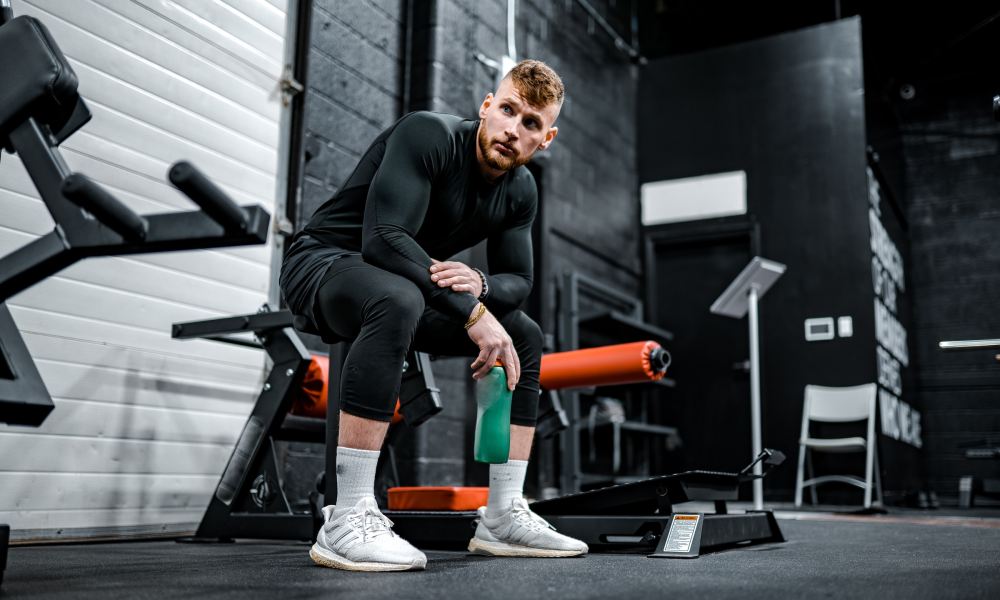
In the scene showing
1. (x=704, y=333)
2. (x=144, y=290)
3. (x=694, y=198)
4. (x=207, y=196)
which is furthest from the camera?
(x=694, y=198)

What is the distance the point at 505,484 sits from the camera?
1.96 meters

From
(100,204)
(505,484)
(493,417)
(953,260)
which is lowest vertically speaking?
(505,484)

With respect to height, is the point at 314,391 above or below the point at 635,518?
Result: above

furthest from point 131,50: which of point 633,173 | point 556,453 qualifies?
point 633,173

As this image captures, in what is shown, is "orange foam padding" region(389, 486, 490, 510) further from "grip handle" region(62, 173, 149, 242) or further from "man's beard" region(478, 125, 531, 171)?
"grip handle" region(62, 173, 149, 242)

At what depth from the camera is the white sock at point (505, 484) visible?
77.1 inches

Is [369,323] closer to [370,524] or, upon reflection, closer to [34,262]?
[370,524]

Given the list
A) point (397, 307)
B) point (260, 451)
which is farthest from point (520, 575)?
point (260, 451)

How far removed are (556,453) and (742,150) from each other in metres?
2.96

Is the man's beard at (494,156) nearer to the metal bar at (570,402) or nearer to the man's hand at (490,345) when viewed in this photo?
the man's hand at (490,345)

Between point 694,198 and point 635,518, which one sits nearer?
point 635,518

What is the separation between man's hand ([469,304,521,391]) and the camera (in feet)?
5.78

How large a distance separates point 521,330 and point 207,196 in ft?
3.29

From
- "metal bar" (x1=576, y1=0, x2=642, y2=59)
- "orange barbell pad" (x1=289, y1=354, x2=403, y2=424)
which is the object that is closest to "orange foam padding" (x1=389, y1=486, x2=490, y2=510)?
"orange barbell pad" (x1=289, y1=354, x2=403, y2=424)
